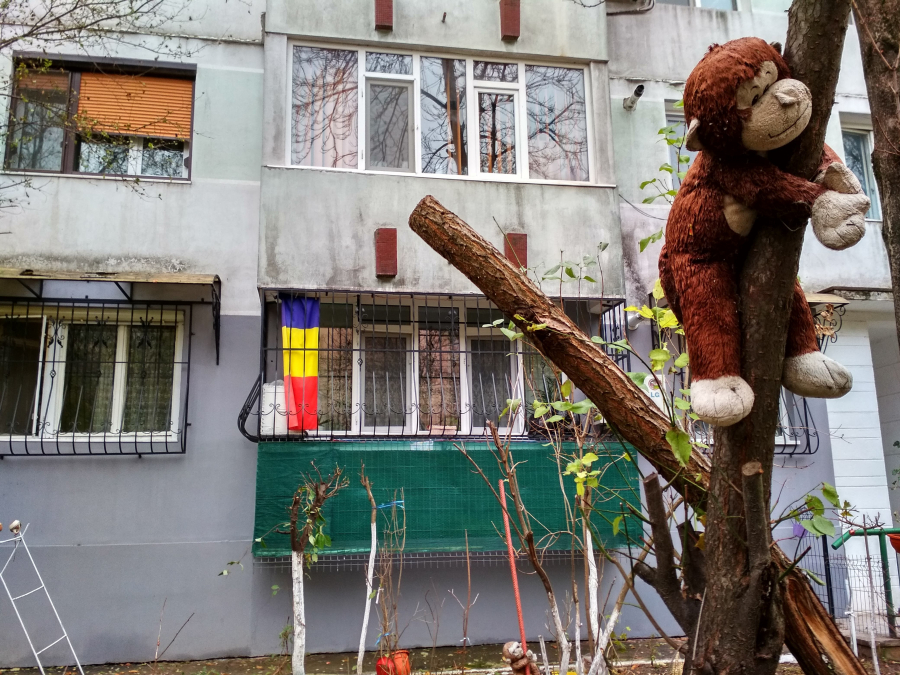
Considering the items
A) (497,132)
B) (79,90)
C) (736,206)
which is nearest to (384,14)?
(497,132)

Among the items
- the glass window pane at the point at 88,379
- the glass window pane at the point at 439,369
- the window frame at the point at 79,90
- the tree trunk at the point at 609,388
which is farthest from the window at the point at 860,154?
the glass window pane at the point at 88,379

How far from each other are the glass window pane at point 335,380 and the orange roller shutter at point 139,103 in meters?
2.78

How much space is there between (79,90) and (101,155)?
784 millimetres

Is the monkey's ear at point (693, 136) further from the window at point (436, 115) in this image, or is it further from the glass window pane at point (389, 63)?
the glass window pane at point (389, 63)

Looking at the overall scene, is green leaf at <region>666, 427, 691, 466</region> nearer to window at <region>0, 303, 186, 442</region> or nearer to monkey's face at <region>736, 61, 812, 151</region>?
monkey's face at <region>736, 61, 812, 151</region>

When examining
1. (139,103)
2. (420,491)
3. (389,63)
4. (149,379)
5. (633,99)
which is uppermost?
(389,63)

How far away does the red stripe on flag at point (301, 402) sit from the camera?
24.2 ft

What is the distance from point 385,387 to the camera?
7.98 metres

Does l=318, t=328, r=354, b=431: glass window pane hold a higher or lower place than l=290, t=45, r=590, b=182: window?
lower

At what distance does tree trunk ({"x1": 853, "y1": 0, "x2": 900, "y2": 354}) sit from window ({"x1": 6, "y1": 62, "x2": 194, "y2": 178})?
7266 mm

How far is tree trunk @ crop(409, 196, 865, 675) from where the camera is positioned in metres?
2.50

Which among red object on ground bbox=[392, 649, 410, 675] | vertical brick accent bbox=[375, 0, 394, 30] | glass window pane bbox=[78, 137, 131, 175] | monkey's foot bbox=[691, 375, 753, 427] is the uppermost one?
vertical brick accent bbox=[375, 0, 394, 30]

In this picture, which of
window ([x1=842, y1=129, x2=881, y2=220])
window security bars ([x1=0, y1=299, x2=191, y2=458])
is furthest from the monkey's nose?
window ([x1=842, y1=129, x2=881, y2=220])

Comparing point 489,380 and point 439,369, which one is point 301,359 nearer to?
point 439,369
